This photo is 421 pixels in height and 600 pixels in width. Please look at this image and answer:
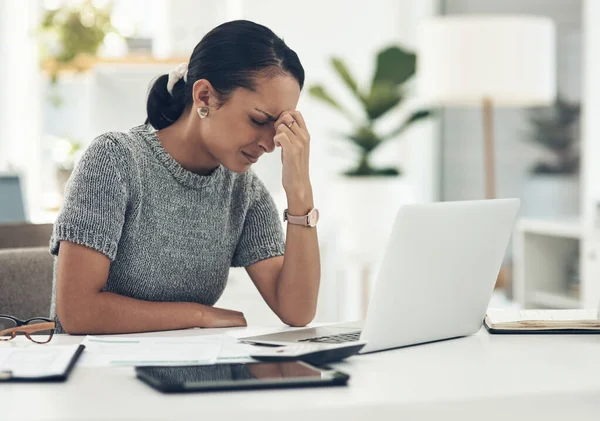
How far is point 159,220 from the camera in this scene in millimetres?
1602

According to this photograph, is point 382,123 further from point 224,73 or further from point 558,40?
point 224,73

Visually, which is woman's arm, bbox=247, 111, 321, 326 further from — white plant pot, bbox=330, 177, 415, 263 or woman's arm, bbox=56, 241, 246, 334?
white plant pot, bbox=330, 177, 415, 263

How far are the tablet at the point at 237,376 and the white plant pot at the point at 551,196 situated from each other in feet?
14.1

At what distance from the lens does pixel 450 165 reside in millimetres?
5523

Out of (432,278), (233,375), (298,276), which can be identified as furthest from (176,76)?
(233,375)

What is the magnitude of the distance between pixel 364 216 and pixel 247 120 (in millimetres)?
2954

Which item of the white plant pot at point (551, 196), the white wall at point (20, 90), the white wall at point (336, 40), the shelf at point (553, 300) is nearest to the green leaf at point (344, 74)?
the white wall at point (336, 40)

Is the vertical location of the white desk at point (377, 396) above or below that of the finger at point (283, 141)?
below

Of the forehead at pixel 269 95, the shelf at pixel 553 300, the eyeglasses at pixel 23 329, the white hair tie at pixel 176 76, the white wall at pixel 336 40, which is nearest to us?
the eyeglasses at pixel 23 329

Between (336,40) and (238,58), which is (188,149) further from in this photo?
(336,40)

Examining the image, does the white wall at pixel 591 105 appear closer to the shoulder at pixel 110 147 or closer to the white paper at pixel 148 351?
the shoulder at pixel 110 147

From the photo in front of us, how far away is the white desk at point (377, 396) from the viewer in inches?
34.4

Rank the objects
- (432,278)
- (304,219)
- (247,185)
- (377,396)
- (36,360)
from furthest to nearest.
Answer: (247,185) → (304,219) → (432,278) → (36,360) → (377,396)

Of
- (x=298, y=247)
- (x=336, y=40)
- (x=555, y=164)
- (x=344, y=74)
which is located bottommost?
(x=555, y=164)
